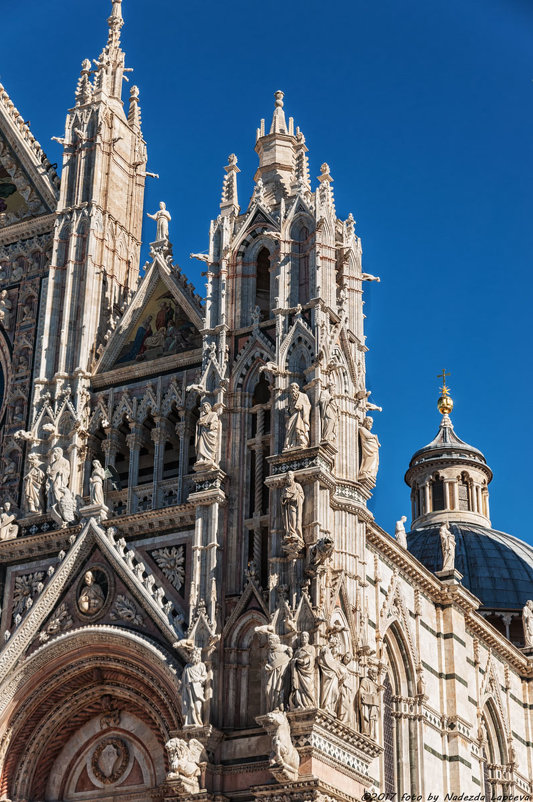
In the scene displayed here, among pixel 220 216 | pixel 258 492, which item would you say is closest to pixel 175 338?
pixel 220 216

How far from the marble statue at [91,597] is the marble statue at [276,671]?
13.2 feet

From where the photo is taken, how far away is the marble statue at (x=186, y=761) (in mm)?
22406

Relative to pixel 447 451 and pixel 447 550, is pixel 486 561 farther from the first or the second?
pixel 447 550

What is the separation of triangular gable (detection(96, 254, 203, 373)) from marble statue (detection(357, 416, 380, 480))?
13.2 feet

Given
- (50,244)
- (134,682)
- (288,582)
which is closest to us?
(288,582)

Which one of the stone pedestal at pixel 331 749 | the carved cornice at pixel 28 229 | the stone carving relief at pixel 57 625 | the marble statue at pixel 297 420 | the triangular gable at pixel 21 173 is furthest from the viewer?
the triangular gable at pixel 21 173

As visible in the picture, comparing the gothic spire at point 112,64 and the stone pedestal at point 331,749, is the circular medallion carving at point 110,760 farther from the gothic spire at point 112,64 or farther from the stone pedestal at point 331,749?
the gothic spire at point 112,64

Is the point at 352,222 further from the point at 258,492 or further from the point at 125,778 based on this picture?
the point at 125,778

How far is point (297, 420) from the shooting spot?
24297mm

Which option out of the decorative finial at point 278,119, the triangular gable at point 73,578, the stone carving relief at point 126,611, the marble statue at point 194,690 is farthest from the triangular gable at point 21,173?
the marble statue at point 194,690

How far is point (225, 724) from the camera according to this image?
23.2 m

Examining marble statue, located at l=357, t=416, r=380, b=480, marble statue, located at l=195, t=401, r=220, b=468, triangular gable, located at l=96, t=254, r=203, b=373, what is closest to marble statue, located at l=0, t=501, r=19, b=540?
triangular gable, located at l=96, t=254, r=203, b=373

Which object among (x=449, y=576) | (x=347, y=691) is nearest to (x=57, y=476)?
(x=347, y=691)

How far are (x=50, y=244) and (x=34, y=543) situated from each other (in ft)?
23.3
